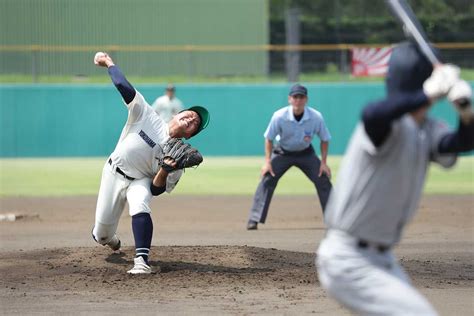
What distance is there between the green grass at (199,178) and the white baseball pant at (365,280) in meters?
12.2

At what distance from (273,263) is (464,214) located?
17.8 feet

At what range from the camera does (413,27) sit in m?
4.54

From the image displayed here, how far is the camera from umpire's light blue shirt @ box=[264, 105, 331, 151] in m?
12.2

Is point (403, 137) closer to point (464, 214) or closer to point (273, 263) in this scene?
point (273, 263)

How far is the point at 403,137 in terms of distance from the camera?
420 centimetres

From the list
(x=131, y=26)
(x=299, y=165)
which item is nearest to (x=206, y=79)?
(x=131, y=26)

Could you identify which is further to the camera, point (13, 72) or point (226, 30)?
point (226, 30)

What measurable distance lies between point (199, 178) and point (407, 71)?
15.3 metres

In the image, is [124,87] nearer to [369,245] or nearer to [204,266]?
[204,266]

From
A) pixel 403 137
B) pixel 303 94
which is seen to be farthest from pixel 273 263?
pixel 403 137

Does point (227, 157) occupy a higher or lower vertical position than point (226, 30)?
lower

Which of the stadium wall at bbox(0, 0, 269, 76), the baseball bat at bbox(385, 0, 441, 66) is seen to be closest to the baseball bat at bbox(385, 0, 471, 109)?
the baseball bat at bbox(385, 0, 441, 66)

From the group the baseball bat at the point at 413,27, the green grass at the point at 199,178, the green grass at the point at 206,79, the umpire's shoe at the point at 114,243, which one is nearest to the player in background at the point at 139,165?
the umpire's shoe at the point at 114,243

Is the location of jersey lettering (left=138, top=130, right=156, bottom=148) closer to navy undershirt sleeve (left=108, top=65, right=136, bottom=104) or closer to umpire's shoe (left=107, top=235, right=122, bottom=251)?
navy undershirt sleeve (left=108, top=65, right=136, bottom=104)
